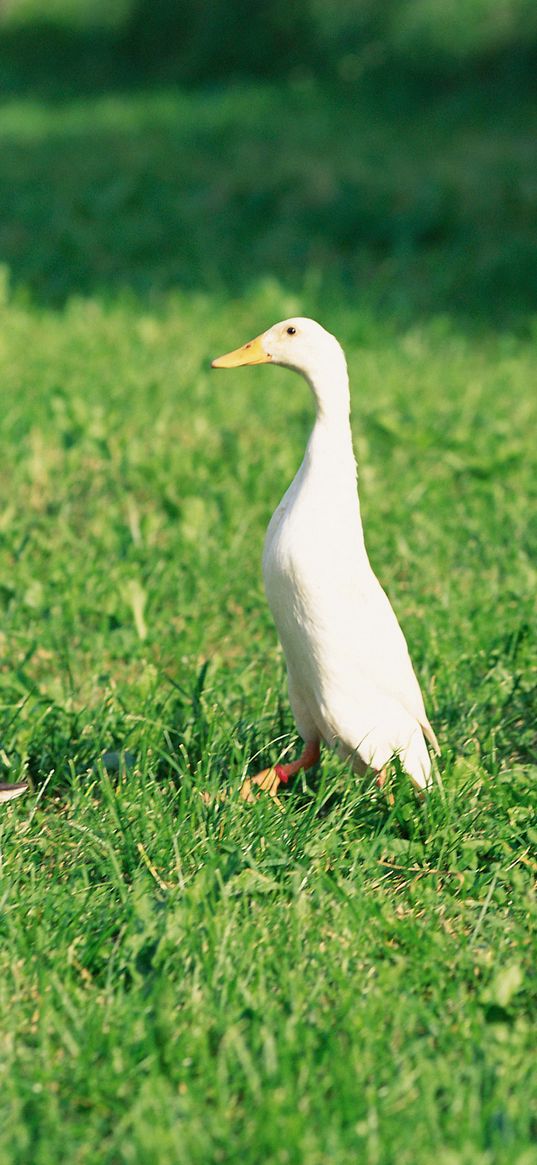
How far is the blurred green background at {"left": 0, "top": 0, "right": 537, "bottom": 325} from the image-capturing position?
29.8 ft

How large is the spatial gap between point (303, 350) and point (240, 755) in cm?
94

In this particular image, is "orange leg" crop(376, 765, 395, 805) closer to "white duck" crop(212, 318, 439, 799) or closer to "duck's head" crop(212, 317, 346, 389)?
"white duck" crop(212, 318, 439, 799)

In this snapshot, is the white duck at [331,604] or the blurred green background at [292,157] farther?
the blurred green background at [292,157]

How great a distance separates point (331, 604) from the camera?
116 inches

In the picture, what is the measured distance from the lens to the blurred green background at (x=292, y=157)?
907 centimetres

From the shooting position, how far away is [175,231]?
9867 millimetres

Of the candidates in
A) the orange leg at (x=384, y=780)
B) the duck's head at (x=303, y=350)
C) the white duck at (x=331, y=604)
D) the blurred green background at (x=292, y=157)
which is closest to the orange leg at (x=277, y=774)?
the white duck at (x=331, y=604)

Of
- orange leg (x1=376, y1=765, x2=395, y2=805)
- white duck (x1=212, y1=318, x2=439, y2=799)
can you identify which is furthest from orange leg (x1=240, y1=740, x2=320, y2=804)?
orange leg (x1=376, y1=765, x2=395, y2=805)

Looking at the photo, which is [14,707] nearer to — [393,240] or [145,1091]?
[145,1091]

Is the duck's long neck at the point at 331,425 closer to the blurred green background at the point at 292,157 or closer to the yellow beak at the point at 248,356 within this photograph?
the yellow beak at the point at 248,356

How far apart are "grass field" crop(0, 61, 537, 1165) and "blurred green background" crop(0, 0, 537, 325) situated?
0.99 ft

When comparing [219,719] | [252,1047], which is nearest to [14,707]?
[219,719]

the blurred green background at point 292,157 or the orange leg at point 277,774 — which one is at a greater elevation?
the orange leg at point 277,774

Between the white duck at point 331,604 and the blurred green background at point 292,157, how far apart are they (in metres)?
5.39
